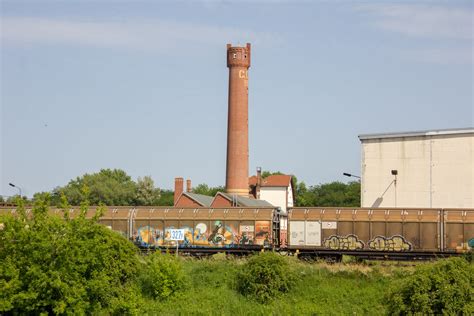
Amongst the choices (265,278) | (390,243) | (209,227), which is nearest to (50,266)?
(265,278)

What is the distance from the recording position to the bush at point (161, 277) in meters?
35.2

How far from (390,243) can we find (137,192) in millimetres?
94953

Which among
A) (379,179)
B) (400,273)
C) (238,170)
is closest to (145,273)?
(400,273)

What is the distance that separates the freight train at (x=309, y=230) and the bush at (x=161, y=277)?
8178 mm

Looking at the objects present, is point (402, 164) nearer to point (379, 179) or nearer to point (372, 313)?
point (379, 179)

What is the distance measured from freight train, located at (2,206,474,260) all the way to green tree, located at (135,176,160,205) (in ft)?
278

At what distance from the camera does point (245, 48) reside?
290 feet

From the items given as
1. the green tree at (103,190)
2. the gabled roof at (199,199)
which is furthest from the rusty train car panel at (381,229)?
the green tree at (103,190)

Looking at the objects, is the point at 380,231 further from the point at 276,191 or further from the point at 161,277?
the point at 276,191

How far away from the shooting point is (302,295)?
35.3 metres

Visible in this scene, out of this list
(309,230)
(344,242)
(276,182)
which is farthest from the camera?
(276,182)

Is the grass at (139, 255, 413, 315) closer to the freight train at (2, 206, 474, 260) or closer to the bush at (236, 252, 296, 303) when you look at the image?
the bush at (236, 252, 296, 303)

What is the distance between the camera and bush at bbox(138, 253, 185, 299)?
35.2m

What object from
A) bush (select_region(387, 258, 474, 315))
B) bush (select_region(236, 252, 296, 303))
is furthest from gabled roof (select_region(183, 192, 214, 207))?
bush (select_region(387, 258, 474, 315))
